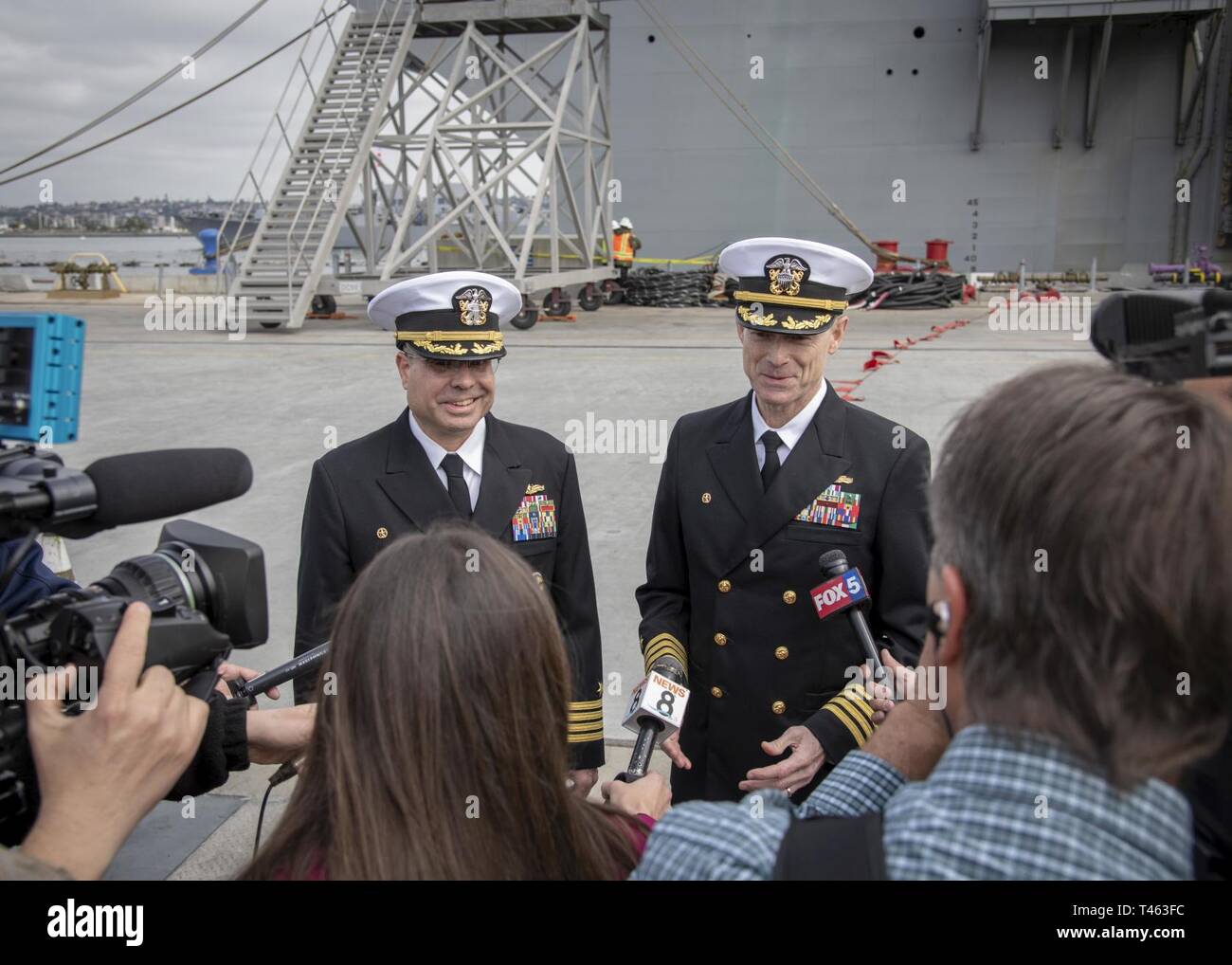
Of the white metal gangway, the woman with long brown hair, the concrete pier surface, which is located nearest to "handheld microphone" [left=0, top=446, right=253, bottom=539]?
the woman with long brown hair

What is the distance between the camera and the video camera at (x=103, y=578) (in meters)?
1.17

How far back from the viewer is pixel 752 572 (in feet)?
7.49

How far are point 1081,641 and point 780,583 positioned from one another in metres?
1.43

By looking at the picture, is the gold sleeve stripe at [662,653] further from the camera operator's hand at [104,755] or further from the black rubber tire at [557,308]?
the black rubber tire at [557,308]

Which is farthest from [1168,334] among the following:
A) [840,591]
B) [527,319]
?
[527,319]

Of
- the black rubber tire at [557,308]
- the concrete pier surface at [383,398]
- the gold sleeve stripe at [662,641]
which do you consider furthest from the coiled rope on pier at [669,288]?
the gold sleeve stripe at [662,641]

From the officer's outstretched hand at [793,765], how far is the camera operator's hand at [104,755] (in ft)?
3.74

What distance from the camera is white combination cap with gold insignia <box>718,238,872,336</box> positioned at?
92.7 inches

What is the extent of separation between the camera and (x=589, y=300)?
17156 millimetres

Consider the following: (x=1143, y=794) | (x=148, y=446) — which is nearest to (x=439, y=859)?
(x=1143, y=794)

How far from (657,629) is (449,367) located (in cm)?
83

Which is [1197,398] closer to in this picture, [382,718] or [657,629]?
[382,718]

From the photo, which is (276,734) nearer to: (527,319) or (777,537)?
(777,537)

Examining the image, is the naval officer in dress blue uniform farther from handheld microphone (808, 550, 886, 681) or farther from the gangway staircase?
the gangway staircase
